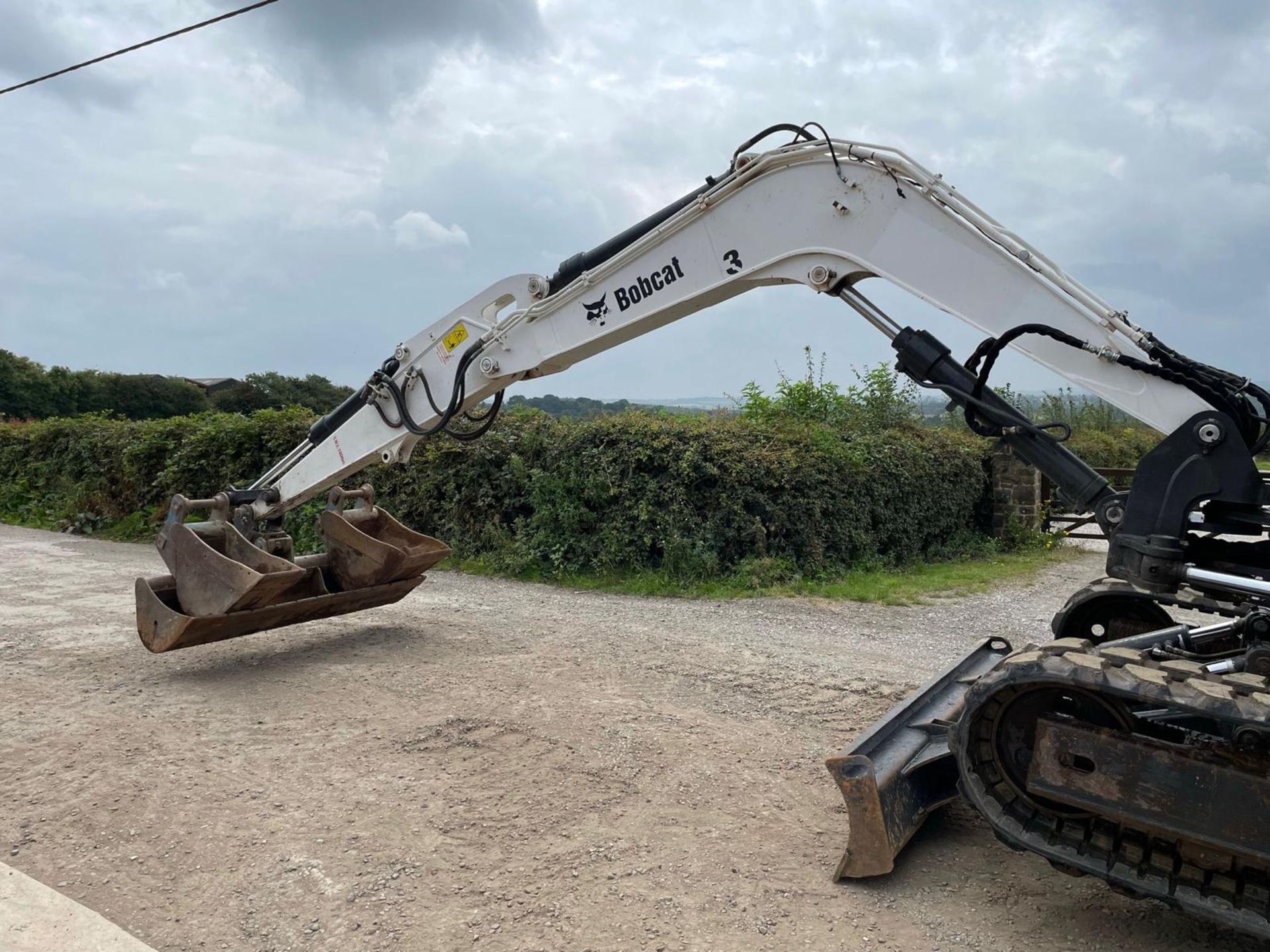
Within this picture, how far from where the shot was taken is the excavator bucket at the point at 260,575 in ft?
19.8

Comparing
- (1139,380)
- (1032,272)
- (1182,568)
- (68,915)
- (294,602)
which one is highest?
(1032,272)

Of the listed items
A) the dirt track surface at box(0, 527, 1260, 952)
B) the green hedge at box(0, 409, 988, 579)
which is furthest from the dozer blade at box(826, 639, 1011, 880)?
the green hedge at box(0, 409, 988, 579)

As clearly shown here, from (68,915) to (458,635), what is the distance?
4.23 meters

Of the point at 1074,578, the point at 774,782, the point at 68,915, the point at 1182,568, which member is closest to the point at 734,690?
the point at 774,782

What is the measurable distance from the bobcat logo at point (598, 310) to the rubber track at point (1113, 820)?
2951mm

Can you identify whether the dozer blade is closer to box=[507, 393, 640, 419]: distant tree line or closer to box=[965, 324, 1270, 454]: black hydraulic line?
box=[965, 324, 1270, 454]: black hydraulic line

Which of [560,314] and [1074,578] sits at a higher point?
[560,314]

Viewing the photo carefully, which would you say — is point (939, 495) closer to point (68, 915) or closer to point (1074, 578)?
point (1074, 578)

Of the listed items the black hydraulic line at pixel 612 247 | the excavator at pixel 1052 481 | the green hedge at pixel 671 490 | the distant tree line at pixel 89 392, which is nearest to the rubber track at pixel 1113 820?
the excavator at pixel 1052 481

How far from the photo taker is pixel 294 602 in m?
6.46

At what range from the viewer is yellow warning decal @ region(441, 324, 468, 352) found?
598cm

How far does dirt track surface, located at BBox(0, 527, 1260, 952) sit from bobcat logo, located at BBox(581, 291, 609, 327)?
219 cm

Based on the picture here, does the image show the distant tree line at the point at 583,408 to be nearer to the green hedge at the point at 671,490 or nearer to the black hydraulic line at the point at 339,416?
the green hedge at the point at 671,490

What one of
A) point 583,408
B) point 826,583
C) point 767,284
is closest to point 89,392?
point 583,408
